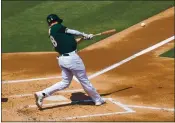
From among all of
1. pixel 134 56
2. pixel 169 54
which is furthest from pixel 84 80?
pixel 169 54

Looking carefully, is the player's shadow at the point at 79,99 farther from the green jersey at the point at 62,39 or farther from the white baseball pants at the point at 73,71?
the green jersey at the point at 62,39

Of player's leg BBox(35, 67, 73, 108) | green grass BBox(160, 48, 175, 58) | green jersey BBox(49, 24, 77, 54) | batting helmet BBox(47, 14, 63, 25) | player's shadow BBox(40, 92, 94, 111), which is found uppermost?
batting helmet BBox(47, 14, 63, 25)

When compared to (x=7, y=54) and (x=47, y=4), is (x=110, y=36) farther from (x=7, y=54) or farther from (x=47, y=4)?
(x=47, y=4)

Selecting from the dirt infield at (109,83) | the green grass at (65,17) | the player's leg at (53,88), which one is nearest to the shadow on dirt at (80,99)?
the dirt infield at (109,83)

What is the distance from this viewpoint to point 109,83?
11.9m

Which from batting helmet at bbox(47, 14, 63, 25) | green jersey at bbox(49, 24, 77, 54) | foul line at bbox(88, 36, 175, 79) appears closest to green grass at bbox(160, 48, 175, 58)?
foul line at bbox(88, 36, 175, 79)

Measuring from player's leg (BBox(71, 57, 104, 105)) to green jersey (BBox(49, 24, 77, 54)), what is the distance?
1.17ft

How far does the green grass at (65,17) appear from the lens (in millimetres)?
16188

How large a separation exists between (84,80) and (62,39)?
3.71 ft

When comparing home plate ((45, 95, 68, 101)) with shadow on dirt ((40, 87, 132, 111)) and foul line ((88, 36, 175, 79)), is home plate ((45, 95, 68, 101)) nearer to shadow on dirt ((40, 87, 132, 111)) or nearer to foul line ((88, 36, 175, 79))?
shadow on dirt ((40, 87, 132, 111))

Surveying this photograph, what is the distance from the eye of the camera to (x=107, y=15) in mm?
19078

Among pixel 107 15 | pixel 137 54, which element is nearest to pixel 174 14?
pixel 107 15

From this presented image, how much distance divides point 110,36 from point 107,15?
274cm

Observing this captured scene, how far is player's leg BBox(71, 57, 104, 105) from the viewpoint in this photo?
975 cm
